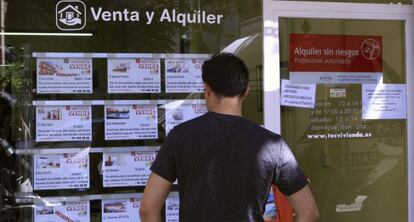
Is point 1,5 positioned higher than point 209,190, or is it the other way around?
point 1,5

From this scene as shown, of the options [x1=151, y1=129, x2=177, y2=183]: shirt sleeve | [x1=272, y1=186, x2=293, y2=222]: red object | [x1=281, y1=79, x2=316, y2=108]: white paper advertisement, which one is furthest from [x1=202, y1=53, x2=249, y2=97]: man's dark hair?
[x1=281, y1=79, x2=316, y2=108]: white paper advertisement

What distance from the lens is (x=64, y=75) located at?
14.3ft

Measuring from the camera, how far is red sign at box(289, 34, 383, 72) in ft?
15.7

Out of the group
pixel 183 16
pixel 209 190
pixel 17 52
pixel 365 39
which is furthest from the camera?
pixel 365 39

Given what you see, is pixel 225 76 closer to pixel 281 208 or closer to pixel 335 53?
pixel 281 208

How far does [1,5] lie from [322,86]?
2566 mm

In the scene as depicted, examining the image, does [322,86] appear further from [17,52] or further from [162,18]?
[17,52]

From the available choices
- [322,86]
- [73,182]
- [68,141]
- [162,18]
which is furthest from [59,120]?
[322,86]

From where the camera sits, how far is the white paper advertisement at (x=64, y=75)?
4.34 metres

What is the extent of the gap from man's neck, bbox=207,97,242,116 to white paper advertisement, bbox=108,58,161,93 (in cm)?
206

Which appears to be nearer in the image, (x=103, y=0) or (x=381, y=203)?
(x=103, y=0)

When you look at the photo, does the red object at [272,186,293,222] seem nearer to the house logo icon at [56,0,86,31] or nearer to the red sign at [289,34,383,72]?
the red sign at [289,34,383,72]

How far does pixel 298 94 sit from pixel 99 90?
5.19ft

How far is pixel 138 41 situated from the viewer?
4496 millimetres
